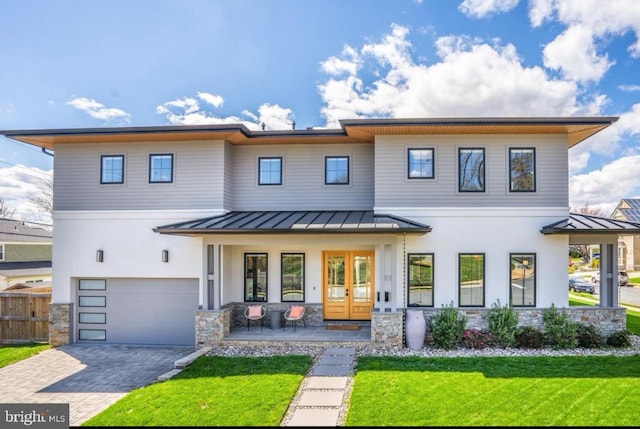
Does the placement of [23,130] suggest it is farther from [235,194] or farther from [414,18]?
[414,18]

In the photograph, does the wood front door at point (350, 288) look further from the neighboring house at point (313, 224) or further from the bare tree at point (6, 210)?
the bare tree at point (6, 210)

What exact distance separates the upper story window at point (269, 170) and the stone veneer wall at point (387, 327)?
5269mm

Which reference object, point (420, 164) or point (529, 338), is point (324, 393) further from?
point (420, 164)

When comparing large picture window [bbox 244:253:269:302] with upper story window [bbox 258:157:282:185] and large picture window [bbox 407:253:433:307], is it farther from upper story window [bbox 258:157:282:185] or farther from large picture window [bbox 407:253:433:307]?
large picture window [bbox 407:253:433:307]

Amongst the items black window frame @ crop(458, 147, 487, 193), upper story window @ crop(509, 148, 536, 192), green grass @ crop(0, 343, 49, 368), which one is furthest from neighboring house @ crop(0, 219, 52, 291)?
upper story window @ crop(509, 148, 536, 192)

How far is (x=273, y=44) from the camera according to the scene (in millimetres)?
13703

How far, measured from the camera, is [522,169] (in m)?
11.1

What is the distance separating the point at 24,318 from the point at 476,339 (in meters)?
13.3

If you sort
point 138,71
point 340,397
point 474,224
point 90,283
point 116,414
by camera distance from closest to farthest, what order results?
point 116,414
point 340,397
point 474,224
point 90,283
point 138,71

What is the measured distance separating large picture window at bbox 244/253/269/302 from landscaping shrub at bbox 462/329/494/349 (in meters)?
5.95

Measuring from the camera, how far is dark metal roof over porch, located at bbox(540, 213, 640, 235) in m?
9.98

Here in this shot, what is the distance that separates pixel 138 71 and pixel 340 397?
42.3 ft

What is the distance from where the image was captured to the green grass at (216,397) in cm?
605

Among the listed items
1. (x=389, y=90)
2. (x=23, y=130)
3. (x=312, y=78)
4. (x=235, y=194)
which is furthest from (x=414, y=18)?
(x=23, y=130)
